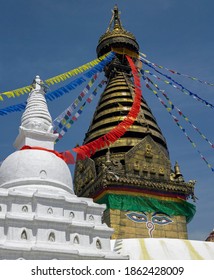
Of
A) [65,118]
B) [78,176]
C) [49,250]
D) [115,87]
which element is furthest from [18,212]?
[115,87]

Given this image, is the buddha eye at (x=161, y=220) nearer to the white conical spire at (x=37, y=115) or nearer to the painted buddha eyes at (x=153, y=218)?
the painted buddha eyes at (x=153, y=218)

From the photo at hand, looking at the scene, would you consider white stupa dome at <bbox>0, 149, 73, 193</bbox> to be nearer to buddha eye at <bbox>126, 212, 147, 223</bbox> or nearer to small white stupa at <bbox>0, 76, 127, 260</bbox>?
small white stupa at <bbox>0, 76, 127, 260</bbox>

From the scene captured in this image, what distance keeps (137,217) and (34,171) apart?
29.2ft

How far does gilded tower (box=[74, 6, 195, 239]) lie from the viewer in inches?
986

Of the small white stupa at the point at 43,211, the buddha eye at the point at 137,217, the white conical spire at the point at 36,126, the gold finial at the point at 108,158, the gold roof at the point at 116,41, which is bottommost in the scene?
the small white stupa at the point at 43,211

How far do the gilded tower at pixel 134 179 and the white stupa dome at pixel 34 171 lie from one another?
6636 millimetres

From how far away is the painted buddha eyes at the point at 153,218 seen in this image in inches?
985

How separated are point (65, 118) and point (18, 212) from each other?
10247 mm

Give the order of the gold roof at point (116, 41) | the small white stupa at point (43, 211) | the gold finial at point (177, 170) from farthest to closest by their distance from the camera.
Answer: the gold roof at point (116, 41) < the gold finial at point (177, 170) < the small white stupa at point (43, 211)

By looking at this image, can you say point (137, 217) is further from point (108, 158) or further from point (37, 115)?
point (37, 115)

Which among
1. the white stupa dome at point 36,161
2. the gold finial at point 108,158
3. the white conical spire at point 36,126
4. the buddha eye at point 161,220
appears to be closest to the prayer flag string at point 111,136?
the gold finial at point 108,158

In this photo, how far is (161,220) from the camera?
25641 millimetres
